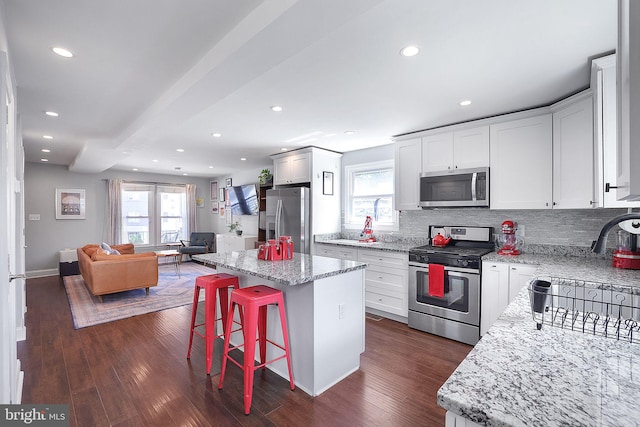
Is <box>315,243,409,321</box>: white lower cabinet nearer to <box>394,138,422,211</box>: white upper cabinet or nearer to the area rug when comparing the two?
<box>394,138,422,211</box>: white upper cabinet

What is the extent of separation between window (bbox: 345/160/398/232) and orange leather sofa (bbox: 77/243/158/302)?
3.26 meters

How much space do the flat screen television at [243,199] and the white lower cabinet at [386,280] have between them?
12.1ft

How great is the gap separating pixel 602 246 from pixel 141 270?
534 centimetres

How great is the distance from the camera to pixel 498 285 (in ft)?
9.54

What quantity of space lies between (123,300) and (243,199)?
350cm

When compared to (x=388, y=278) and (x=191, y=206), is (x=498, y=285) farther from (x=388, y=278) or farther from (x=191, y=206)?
(x=191, y=206)

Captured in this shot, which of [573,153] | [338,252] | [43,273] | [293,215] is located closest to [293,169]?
[293,215]

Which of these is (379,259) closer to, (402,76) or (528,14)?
(402,76)

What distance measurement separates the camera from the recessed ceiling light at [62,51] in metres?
2.02

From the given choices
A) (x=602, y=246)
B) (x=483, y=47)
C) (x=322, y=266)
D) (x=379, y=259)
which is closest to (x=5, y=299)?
(x=322, y=266)

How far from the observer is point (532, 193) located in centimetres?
297

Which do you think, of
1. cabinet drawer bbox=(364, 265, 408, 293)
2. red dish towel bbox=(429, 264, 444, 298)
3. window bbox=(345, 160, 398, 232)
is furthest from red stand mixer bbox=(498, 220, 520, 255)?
window bbox=(345, 160, 398, 232)

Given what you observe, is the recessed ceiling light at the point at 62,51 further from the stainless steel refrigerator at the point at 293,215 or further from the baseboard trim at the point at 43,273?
the baseboard trim at the point at 43,273

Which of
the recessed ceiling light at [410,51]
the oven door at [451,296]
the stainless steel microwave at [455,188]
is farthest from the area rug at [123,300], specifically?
the recessed ceiling light at [410,51]
